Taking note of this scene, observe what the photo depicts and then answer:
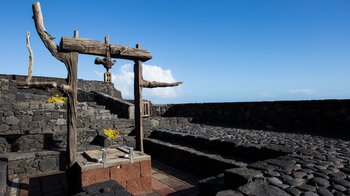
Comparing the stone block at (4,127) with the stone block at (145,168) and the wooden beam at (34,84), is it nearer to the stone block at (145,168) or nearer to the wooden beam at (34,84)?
the wooden beam at (34,84)

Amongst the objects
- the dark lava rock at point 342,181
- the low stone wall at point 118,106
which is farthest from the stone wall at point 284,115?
the dark lava rock at point 342,181

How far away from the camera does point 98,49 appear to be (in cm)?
509

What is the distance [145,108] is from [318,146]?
28.8ft

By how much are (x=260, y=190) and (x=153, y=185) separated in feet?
9.60

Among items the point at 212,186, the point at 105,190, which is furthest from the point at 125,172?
the point at 212,186

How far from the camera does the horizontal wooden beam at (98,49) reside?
15.5ft

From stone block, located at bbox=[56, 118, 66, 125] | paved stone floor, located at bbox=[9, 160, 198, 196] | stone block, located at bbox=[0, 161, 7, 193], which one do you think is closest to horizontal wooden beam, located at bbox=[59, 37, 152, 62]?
stone block, located at bbox=[0, 161, 7, 193]

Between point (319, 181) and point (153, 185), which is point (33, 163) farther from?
point (319, 181)

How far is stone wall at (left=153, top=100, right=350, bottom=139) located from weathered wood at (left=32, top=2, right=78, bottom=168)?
653cm

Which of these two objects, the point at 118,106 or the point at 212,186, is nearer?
the point at 212,186

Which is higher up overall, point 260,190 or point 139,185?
point 260,190

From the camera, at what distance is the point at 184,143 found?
24.2ft

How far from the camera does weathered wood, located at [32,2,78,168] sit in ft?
15.5

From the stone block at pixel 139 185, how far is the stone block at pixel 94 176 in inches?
20.1
